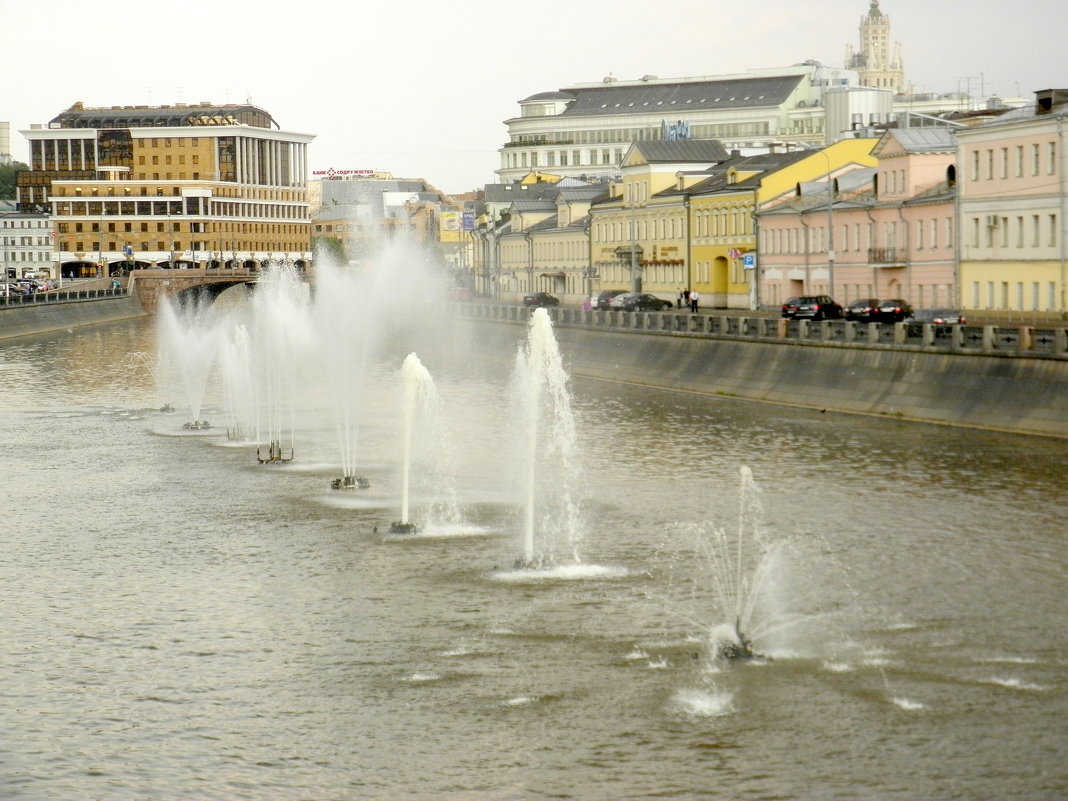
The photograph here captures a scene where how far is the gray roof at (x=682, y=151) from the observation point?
→ 114 metres

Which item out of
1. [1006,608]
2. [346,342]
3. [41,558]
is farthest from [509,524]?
[346,342]

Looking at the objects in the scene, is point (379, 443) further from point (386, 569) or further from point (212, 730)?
point (212, 730)

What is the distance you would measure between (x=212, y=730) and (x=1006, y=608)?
12.1m

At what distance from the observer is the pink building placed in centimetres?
7412

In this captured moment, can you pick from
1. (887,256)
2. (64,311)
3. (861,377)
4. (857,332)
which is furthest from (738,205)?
(64,311)

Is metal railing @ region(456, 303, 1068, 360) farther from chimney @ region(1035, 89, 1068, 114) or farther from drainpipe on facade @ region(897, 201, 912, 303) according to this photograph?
chimney @ region(1035, 89, 1068, 114)

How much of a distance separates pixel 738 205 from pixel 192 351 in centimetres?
3036

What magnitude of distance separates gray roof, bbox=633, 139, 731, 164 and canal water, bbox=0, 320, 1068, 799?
70.1 m

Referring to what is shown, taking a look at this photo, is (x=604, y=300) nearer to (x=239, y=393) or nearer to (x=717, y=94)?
(x=239, y=393)

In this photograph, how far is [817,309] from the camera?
71.2 meters

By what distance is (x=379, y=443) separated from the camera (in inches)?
1982

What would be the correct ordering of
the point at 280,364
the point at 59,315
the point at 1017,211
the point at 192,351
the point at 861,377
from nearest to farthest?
1. the point at 861,377
2. the point at 1017,211
3. the point at 280,364
4. the point at 192,351
5. the point at 59,315

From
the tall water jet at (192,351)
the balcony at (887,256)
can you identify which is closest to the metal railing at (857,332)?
the balcony at (887,256)

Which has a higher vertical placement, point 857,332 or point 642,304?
point 642,304
